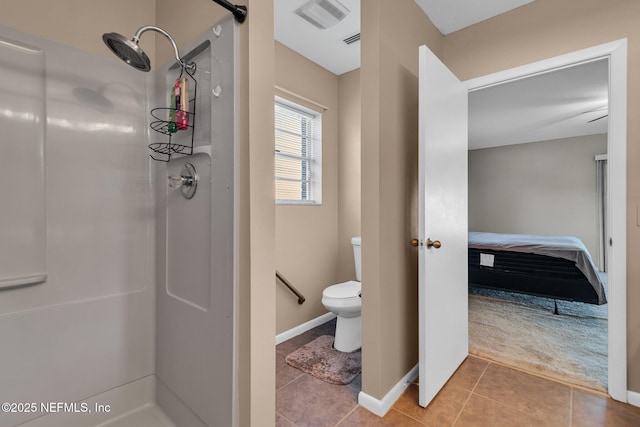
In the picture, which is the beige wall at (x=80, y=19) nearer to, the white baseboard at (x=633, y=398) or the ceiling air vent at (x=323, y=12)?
the ceiling air vent at (x=323, y=12)

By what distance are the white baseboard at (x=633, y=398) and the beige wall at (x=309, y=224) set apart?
2.15 m

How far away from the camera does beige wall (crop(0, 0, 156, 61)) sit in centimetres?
124

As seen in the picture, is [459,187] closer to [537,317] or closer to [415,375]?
[415,375]

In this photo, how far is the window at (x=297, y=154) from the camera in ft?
8.61

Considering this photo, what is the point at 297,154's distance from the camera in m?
2.80

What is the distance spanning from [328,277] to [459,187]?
1531mm

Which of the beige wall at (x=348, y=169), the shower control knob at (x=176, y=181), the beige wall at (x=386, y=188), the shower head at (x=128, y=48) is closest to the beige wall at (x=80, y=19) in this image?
the shower head at (x=128, y=48)

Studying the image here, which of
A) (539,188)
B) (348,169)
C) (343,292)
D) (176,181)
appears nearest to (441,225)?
(343,292)

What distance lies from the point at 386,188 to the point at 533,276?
2.63 metres

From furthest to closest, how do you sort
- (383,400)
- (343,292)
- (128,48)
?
(343,292), (383,400), (128,48)

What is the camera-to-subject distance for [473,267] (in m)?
3.65

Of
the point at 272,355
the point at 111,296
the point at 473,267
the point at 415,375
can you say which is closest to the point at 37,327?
the point at 111,296

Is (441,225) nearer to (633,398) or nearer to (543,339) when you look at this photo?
(633,398)

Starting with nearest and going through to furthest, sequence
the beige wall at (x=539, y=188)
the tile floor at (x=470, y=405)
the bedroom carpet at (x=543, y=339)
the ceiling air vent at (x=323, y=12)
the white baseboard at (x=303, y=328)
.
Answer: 1. the tile floor at (x=470, y=405)
2. the ceiling air vent at (x=323, y=12)
3. the bedroom carpet at (x=543, y=339)
4. the white baseboard at (x=303, y=328)
5. the beige wall at (x=539, y=188)
